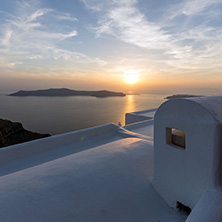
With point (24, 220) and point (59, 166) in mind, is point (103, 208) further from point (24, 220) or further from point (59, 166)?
point (59, 166)

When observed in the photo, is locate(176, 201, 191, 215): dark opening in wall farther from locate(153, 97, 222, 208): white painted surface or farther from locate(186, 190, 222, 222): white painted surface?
locate(186, 190, 222, 222): white painted surface

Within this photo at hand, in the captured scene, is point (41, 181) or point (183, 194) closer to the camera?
point (183, 194)

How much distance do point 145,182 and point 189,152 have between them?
208 cm

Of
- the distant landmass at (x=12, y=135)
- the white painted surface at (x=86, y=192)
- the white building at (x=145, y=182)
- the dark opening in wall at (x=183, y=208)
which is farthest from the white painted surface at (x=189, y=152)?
the distant landmass at (x=12, y=135)

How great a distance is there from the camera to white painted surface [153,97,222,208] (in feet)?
11.6

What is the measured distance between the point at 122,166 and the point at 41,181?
284 cm

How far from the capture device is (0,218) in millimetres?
3783

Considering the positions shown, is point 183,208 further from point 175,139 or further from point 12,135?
point 12,135

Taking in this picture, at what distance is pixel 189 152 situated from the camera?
3965mm

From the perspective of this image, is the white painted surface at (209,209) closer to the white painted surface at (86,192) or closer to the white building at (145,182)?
the white building at (145,182)

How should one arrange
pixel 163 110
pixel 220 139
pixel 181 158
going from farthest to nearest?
pixel 163 110, pixel 181 158, pixel 220 139

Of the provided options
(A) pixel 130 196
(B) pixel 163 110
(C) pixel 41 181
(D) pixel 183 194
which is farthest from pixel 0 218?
(B) pixel 163 110

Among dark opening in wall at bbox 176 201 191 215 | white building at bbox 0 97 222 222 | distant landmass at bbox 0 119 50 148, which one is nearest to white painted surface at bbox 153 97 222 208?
white building at bbox 0 97 222 222

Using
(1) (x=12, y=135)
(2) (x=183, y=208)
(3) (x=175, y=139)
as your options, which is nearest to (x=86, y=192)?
(2) (x=183, y=208)
